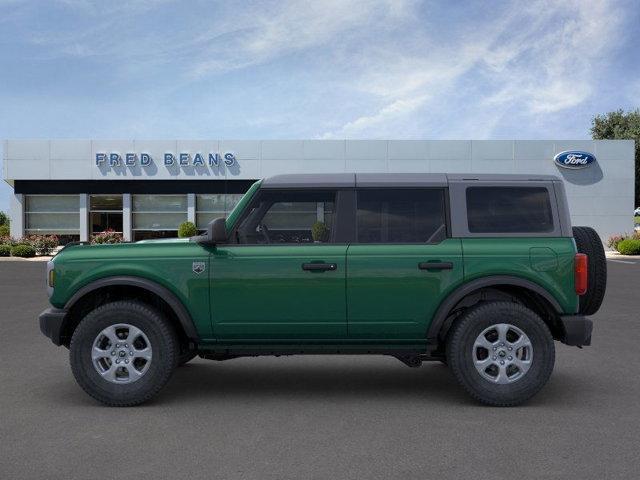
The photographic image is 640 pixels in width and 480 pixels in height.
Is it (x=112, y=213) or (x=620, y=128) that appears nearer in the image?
(x=112, y=213)

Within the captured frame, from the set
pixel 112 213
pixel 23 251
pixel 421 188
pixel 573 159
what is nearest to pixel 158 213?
pixel 112 213

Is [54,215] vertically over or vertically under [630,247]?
over

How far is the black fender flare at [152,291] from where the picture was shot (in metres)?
5.42

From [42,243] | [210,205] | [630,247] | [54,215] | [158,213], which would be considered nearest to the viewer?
[630,247]

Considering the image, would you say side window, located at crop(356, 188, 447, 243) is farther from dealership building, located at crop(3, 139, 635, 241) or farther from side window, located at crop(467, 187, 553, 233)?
dealership building, located at crop(3, 139, 635, 241)

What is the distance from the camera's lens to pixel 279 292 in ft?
17.7

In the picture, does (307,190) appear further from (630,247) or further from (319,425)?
(630,247)

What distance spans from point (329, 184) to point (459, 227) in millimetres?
1160

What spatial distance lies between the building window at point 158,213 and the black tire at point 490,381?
37259 millimetres

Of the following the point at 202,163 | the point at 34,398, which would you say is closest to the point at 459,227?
the point at 34,398

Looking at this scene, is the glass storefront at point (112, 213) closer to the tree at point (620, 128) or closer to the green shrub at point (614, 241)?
the green shrub at point (614, 241)

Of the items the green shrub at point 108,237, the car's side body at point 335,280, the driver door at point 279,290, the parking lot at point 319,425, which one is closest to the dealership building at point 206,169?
the green shrub at point 108,237

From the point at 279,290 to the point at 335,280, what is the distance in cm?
47

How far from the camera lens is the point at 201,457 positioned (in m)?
4.18
